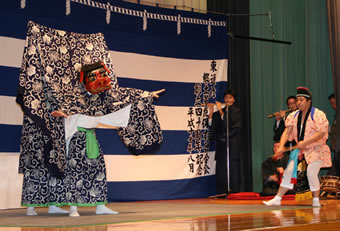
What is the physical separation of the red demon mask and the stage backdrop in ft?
5.22

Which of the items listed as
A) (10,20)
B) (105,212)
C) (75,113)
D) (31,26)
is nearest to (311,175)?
(105,212)

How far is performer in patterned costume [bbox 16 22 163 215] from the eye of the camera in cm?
433

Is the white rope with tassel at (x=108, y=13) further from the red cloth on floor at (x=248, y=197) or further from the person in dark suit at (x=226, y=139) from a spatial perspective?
the red cloth on floor at (x=248, y=197)

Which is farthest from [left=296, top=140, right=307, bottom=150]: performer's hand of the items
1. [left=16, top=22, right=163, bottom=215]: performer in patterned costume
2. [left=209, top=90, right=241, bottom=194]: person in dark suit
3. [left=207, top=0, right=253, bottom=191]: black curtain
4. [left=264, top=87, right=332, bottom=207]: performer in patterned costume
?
[left=207, top=0, right=253, bottom=191]: black curtain

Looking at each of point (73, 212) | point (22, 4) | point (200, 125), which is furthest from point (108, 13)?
point (73, 212)

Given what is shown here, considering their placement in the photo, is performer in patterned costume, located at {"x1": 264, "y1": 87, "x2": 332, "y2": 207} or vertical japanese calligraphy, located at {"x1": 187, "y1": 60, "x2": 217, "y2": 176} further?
vertical japanese calligraphy, located at {"x1": 187, "y1": 60, "x2": 217, "y2": 176}

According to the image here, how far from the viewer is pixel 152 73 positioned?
6.83m

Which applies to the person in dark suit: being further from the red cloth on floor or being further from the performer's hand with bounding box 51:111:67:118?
the performer's hand with bounding box 51:111:67:118

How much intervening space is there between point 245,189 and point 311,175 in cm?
237

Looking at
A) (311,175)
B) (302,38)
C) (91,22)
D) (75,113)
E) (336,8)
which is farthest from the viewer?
(302,38)

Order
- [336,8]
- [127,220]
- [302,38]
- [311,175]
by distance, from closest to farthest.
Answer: [127,220]
[311,175]
[336,8]
[302,38]

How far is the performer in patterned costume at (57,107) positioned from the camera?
14.2 feet

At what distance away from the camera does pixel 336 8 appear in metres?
7.50

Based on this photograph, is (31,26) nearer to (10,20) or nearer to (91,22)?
(10,20)
